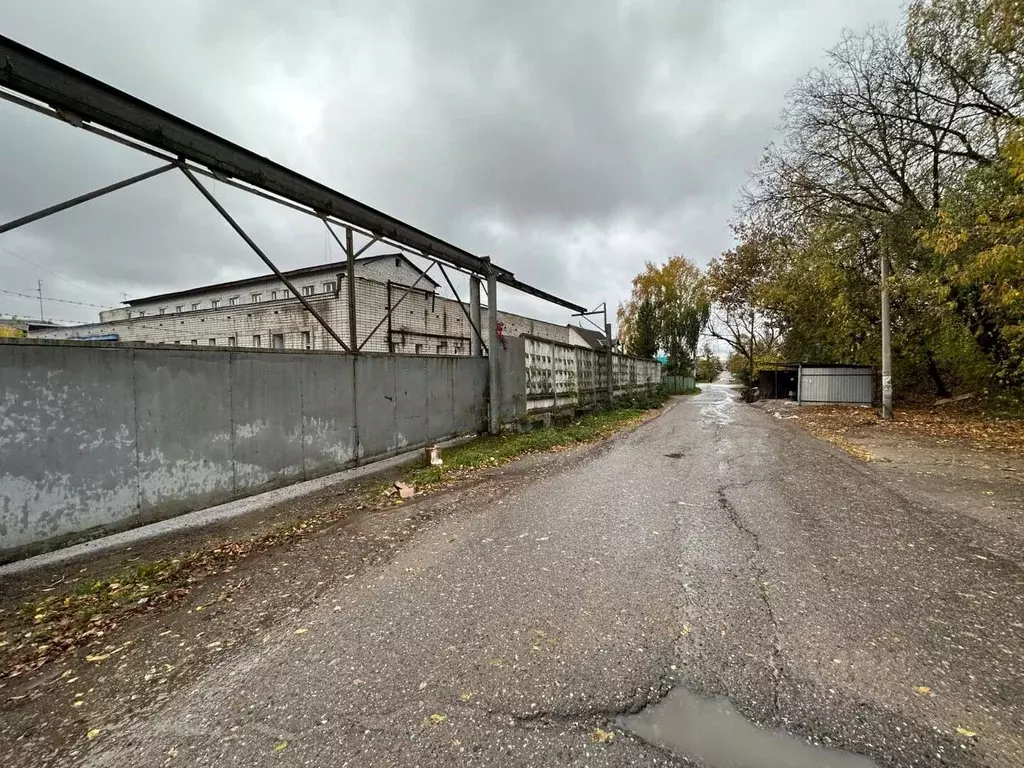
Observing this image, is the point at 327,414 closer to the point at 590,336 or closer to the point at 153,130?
the point at 153,130

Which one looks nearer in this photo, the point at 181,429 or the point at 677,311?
the point at 181,429

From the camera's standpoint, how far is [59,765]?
1726 millimetres

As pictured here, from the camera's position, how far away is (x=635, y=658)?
2.24 meters

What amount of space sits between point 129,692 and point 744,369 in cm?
4280

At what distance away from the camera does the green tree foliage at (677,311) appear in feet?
114

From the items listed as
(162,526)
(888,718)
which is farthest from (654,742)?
(162,526)

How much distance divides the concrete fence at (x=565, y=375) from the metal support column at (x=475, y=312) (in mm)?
1163

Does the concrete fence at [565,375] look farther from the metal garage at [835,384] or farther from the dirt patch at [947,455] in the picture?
the metal garage at [835,384]

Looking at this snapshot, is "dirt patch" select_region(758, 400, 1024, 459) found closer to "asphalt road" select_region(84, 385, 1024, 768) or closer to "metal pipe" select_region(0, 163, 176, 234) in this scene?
"asphalt road" select_region(84, 385, 1024, 768)

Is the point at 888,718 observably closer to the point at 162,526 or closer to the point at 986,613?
the point at 986,613

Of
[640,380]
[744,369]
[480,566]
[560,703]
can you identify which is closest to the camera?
[560,703]

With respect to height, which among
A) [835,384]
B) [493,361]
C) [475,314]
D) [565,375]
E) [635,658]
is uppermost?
[475,314]

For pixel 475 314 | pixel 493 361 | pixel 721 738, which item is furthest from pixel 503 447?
pixel 721 738

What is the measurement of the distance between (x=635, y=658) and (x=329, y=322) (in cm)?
1612
